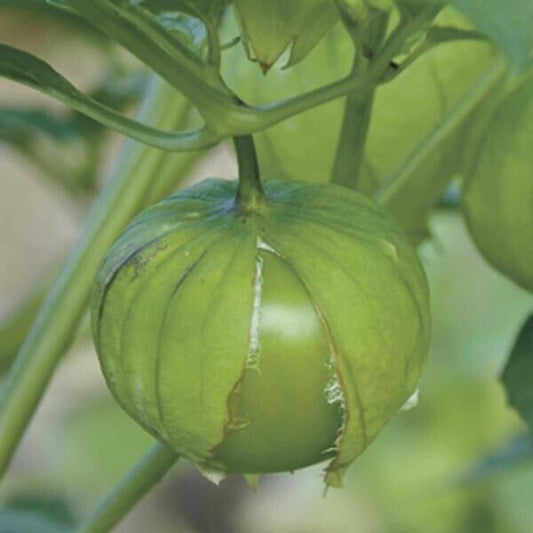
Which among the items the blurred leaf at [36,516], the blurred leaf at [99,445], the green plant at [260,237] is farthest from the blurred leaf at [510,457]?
the blurred leaf at [99,445]

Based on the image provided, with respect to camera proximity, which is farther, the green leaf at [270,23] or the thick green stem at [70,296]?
the thick green stem at [70,296]

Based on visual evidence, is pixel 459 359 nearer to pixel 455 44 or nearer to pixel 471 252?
pixel 471 252

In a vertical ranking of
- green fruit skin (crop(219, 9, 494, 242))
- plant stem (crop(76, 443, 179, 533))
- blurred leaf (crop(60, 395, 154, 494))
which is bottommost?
blurred leaf (crop(60, 395, 154, 494))

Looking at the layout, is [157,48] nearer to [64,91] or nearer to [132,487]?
[64,91]

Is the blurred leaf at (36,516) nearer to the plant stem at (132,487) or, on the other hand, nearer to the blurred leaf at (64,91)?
the plant stem at (132,487)

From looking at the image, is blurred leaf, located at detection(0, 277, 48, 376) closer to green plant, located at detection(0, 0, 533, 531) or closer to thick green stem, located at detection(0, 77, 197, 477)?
thick green stem, located at detection(0, 77, 197, 477)

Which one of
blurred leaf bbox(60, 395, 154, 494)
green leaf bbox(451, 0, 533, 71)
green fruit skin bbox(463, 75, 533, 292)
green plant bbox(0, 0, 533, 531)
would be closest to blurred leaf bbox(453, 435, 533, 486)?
green fruit skin bbox(463, 75, 533, 292)
